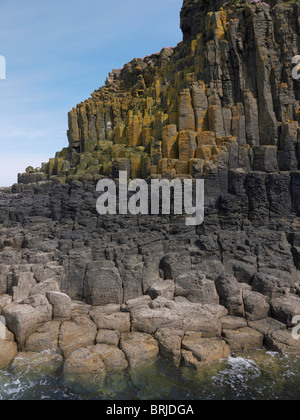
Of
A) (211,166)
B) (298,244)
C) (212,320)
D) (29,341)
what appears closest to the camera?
(29,341)

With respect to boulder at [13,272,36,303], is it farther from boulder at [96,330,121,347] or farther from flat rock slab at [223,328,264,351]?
flat rock slab at [223,328,264,351]

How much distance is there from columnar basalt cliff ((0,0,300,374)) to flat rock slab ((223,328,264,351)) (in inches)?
1.9

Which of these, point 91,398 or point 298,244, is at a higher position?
point 298,244

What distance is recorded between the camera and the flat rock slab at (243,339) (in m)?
10.7

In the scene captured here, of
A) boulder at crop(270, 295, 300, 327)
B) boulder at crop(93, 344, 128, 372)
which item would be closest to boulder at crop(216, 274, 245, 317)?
boulder at crop(270, 295, 300, 327)

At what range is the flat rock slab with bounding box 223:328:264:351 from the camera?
1073cm

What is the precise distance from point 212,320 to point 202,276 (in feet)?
7.63

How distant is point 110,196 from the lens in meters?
19.8

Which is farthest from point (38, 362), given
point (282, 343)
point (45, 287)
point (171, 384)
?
point (282, 343)

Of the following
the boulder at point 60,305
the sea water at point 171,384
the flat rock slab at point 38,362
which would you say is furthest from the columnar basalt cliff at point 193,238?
the sea water at point 171,384

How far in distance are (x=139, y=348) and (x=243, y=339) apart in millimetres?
3749

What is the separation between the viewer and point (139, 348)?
33.3ft

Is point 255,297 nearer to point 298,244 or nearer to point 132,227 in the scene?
point 298,244
